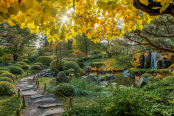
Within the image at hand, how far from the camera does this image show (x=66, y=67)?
13.0m

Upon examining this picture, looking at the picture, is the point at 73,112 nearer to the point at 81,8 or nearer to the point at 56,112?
the point at 56,112

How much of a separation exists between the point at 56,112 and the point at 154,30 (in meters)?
4.81

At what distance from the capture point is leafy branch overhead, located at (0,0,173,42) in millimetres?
929

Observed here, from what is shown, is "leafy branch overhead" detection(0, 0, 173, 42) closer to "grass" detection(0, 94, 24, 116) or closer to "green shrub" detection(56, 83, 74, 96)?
"grass" detection(0, 94, 24, 116)

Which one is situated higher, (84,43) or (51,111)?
(84,43)

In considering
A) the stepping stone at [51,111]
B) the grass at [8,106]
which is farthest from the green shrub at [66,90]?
the grass at [8,106]

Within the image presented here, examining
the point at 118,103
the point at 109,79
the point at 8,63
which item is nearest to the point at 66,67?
the point at 109,79

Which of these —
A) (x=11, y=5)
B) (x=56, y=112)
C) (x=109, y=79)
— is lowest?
(x=109, y=79)

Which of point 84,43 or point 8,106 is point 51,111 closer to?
point 8,106

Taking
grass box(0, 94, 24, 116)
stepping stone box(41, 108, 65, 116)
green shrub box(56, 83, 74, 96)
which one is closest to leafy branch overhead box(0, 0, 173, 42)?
stepping stone box(41, 108, 65, 116)

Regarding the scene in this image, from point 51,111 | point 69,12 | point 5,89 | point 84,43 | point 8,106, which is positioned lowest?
point 51,111

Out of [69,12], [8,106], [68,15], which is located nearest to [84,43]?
[8,106]

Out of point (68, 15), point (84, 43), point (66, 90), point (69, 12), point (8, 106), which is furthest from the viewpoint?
point (84, 43)

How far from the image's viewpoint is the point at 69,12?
1716 mm
